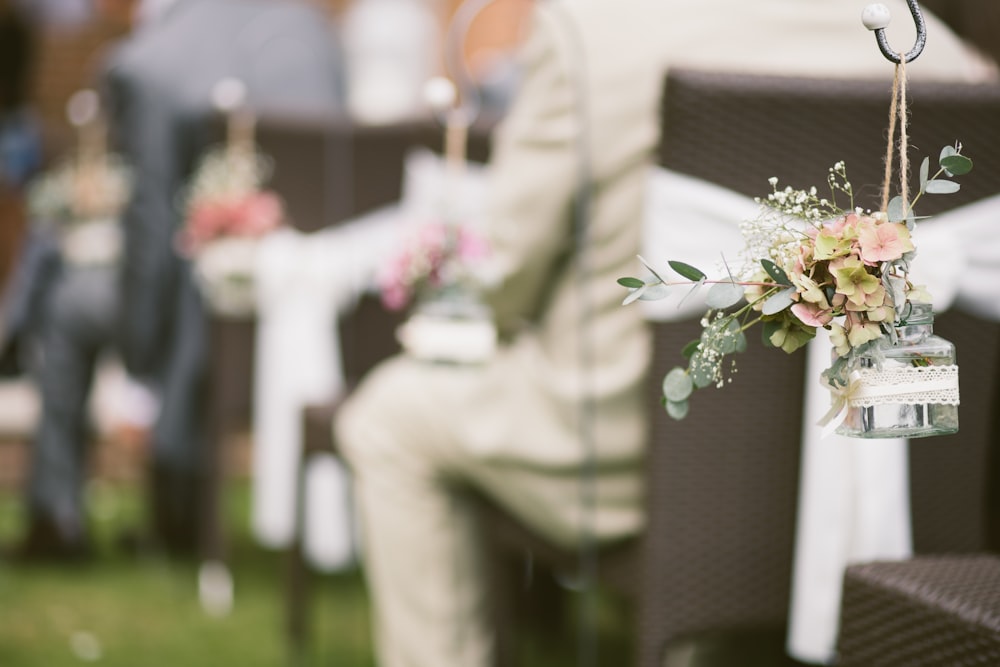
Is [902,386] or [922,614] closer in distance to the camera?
[902,386]

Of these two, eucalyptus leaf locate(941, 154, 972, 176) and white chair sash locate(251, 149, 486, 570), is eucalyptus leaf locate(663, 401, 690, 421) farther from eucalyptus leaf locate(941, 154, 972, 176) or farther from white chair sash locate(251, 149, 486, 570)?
white chair sash locate(251, 149, 486, 570)

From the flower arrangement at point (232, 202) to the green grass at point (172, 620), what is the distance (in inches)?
32.0

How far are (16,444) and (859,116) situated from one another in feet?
13.3

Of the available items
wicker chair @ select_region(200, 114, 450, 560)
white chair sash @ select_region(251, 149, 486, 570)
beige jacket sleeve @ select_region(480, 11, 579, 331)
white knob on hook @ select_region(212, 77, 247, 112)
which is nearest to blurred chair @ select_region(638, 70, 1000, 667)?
beige jacket sleeve @ select_region(480, 11, 579, 331)

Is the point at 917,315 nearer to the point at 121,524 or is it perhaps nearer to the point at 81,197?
the point at 81,197

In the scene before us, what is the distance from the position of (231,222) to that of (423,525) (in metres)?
1.38

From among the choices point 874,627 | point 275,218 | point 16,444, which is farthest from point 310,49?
point 874,627

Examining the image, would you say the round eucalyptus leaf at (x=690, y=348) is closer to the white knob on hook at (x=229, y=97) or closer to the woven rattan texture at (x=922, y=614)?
the woven rattan texture at (x=922, y=614)

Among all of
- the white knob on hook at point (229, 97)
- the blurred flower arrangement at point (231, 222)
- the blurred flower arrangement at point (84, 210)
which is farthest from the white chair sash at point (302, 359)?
the blurred flower arrangement at point (84, 210)

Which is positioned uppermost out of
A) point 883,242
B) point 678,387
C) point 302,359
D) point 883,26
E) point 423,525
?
point 883,26

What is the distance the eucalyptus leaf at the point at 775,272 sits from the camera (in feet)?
2.80

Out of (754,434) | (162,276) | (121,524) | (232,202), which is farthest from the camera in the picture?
(121,524)

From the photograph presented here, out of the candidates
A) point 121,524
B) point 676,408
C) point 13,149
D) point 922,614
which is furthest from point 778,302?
point 13,149

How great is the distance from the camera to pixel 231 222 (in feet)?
9.86
